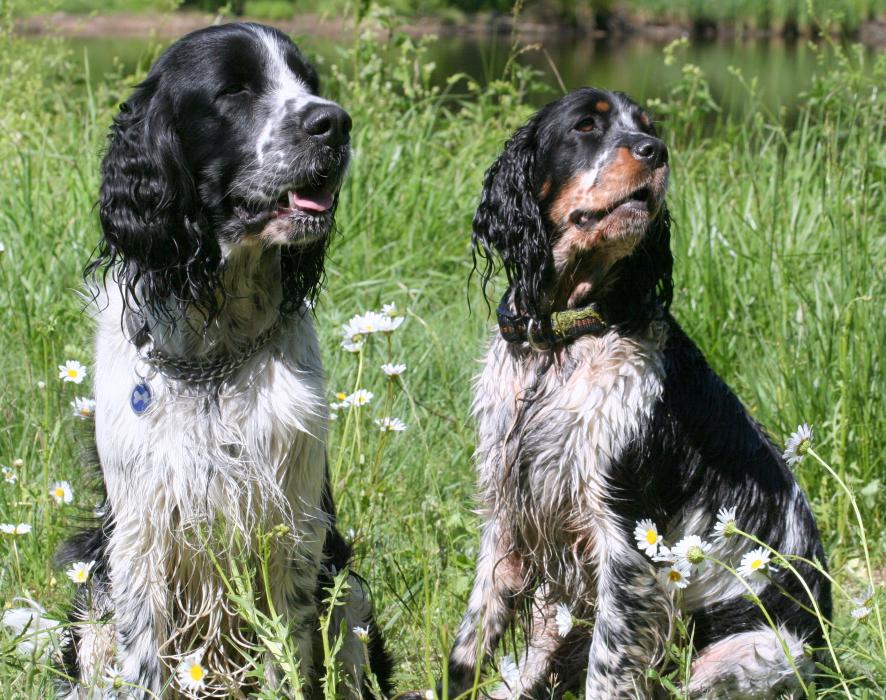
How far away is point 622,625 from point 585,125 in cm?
147

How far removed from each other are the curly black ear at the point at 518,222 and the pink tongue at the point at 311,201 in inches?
24.5

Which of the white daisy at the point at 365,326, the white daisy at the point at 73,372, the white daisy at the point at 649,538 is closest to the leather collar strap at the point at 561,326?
the white daisy at the point at 365,326

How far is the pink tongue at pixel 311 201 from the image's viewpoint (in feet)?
10.0

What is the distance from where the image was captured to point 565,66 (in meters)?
17.1

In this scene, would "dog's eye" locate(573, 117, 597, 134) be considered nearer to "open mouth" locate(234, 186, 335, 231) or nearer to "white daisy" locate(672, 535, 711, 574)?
"open mouth" locate(234, 186, 335, 231)

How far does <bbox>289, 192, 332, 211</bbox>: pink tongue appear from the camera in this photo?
306cm

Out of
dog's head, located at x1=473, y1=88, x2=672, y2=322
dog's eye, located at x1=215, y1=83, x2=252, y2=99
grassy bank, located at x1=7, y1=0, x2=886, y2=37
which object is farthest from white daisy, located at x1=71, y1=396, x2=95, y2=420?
grassy bank, located at x1=7, y1=0, x2=886, y2=37

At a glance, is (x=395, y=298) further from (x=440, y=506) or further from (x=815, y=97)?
(x=815, y=97)

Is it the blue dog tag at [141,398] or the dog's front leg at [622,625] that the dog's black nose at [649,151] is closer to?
the dog's front leg at [622,625]

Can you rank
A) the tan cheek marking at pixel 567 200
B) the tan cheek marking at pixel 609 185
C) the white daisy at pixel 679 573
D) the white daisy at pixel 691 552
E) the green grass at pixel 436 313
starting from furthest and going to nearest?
the green grass at pixel 436 313 < the tan cheek marking at pixel 567 200 < the tan cheek marking at pixel 609 185 < the white daisy at pixel 679 573 < the white daisy at pixel 691 552

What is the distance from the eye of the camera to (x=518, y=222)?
352 centimetres

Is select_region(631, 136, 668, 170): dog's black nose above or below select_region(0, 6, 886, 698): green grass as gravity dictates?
above

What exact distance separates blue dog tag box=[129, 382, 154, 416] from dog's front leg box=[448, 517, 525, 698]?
1170mm

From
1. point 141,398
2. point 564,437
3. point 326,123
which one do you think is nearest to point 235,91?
point 326,123
